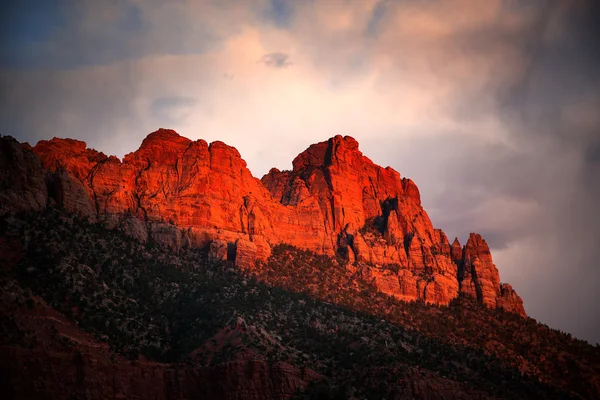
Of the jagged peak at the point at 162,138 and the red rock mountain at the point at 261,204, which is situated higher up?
the jagged peak at the point at 162,138

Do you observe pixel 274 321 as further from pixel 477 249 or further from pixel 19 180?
pixel 477 249

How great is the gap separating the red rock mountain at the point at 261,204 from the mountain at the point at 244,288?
1.15 feet

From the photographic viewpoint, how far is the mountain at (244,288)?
88.8 m

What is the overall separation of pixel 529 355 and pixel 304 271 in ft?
144

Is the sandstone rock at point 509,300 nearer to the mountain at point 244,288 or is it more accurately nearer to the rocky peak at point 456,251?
the mountain at point 244,288

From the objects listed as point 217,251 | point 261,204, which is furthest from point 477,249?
point 217,251

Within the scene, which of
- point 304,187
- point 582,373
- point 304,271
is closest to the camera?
point 582,373

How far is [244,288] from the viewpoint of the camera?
380ft

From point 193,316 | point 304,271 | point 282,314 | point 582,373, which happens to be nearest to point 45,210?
point 193,316

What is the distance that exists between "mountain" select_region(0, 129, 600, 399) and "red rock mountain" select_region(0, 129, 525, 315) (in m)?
0.35

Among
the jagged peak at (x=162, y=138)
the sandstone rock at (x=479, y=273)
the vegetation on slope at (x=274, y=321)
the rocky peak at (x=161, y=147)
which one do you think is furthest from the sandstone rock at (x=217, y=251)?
the sandstone rock at (x=479, y=273)

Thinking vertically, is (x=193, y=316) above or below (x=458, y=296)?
below

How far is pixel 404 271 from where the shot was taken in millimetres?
151125

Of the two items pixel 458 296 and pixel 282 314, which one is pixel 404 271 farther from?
pixel 282 314
